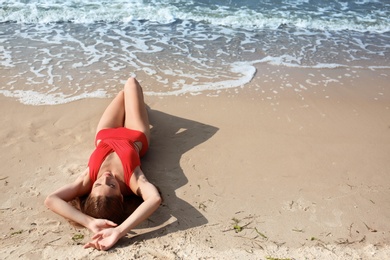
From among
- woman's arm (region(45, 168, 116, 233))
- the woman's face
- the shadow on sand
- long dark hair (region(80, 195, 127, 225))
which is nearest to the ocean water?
the shadow on sand

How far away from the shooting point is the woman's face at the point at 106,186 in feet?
11.7

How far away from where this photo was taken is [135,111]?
190 inches

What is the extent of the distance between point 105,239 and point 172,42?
5.56 meters

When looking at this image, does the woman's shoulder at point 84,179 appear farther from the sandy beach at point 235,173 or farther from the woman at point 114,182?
the sandy beach at point 235,173

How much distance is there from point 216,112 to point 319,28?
18.3 feet

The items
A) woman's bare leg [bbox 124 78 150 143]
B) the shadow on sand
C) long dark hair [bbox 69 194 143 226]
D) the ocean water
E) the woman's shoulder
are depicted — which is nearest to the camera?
long dark hair [bbox 69 194 143 226]

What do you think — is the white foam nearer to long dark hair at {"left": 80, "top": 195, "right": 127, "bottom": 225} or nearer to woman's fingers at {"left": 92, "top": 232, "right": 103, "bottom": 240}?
long dark hair at {"left": 80, "top": 195, "right": 127, "bottom": 225}

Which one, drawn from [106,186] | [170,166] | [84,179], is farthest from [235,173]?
[84,179]

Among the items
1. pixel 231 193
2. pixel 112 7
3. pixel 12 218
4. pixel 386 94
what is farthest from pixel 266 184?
pixel 112 7

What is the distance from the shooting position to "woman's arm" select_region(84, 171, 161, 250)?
10.7ft

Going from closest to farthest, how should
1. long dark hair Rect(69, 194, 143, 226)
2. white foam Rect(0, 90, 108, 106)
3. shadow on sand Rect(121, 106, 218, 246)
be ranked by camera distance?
1. long dark hair Rect(69, 194, 143, 226)
2. shadow on sand Rect(121, 106, 218, 246)
3. white foam Rect(0, 90, 108, 106)

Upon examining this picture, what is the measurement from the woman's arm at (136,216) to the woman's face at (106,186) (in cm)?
22

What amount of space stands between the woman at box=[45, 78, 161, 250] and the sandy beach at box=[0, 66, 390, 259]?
0.45 feet

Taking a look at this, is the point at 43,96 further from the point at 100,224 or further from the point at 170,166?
the point at 100,224
